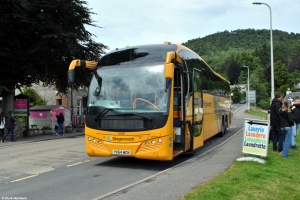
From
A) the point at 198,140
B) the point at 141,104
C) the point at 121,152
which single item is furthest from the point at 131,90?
the point at 198,140

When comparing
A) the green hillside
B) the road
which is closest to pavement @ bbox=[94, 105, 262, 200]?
the road

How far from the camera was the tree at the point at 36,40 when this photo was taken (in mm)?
21297

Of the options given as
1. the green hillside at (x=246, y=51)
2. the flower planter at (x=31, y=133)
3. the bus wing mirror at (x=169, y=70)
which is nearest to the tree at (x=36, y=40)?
the flower planter at (x=31, y=133)

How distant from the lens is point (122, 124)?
8.91 meters

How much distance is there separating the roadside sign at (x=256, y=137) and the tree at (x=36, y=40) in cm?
1617

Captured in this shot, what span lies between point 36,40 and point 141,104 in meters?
17.0

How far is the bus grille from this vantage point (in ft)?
28.7

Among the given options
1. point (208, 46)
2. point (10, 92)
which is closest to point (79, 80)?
point (10, 92)

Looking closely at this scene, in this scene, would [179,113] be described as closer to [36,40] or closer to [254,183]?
[254,183]

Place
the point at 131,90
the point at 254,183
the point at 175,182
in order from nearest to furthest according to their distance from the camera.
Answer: the point at 254,183
the point at 175,182
the point at 131,90

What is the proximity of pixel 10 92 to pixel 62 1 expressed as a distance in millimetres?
7274

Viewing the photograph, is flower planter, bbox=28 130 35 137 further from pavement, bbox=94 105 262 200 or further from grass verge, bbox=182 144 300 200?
grass verge, bbox=182 144 300 200

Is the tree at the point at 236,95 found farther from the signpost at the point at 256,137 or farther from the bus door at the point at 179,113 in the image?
the bus door at the point at 179,113

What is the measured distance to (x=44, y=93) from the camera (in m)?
50.0
